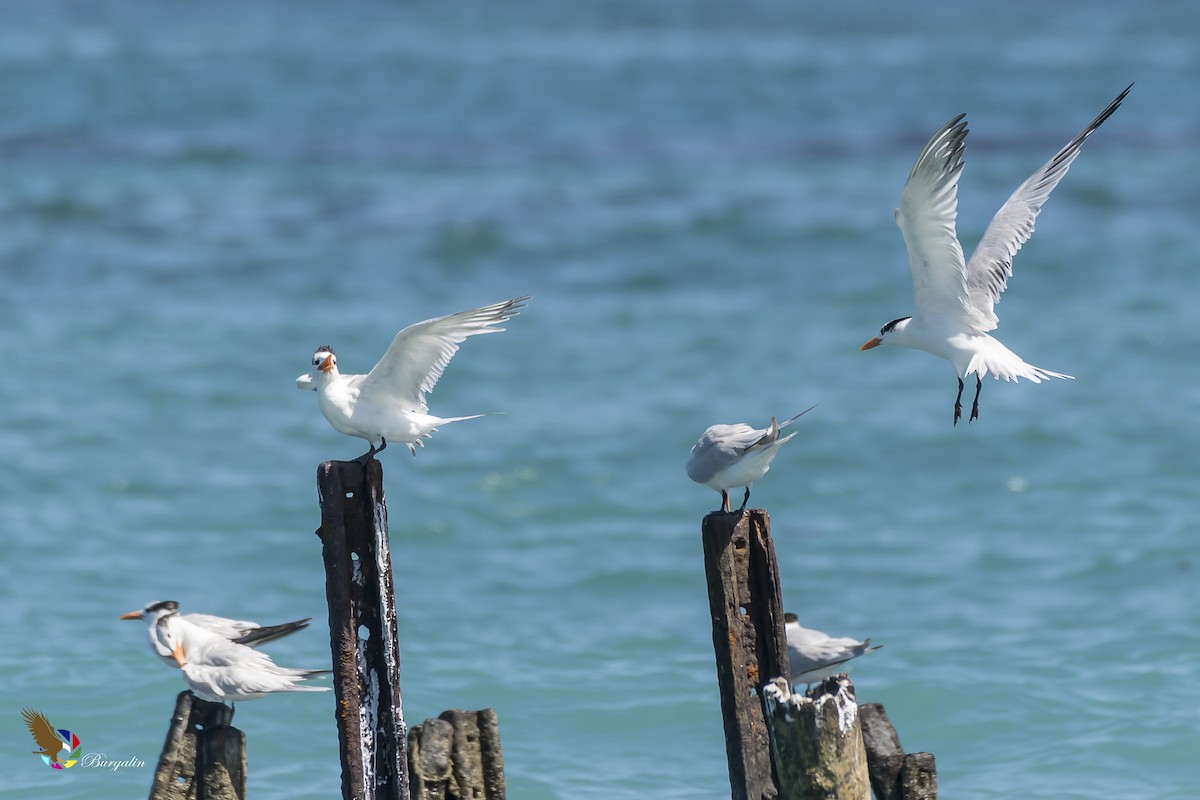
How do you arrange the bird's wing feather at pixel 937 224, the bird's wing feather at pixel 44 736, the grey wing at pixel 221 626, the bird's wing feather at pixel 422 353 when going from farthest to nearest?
1. the bird's wing feather at pixel 44 736
2. the bird's wing feather at pixel 937 224
3. the grey wing at pixel 221 626
4. the bird's wing feather at pixel 422 353

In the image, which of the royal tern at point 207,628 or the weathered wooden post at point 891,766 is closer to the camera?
the weathered wooden post at point 891,766

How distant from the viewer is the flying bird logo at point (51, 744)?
373 inches

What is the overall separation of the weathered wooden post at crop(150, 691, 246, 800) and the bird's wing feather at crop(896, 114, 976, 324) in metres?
4.39

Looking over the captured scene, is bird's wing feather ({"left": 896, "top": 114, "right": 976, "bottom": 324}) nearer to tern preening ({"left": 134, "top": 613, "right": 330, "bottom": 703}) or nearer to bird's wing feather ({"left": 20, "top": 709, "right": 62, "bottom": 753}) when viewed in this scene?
tern preening ({"left": 134, "top": 613, "right": 330, "bottom": 703})

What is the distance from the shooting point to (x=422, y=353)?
744 centimetres

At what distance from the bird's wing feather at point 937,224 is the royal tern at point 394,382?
2.46 m

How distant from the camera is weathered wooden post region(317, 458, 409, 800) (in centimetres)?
694

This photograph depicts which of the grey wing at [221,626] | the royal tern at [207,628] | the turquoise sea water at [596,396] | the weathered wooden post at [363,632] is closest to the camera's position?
the weathered wooden post at [363,632]

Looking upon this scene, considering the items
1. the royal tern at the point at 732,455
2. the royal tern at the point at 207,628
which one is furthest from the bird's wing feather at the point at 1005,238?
the royal tern at the point at 207,628

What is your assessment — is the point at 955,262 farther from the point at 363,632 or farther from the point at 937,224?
the point at 363,632

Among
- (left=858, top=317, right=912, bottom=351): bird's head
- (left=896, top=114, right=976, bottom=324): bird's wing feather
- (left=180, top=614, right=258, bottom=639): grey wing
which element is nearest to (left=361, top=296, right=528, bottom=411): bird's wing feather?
(left=180, top=614, right=258, bottom=639): grey wing

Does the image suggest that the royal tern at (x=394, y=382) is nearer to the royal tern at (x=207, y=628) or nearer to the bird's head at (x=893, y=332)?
the royal tern at (x=207, y=628)

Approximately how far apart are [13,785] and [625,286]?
1452cm

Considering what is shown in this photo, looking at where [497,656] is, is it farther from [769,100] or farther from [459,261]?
[769,100]
